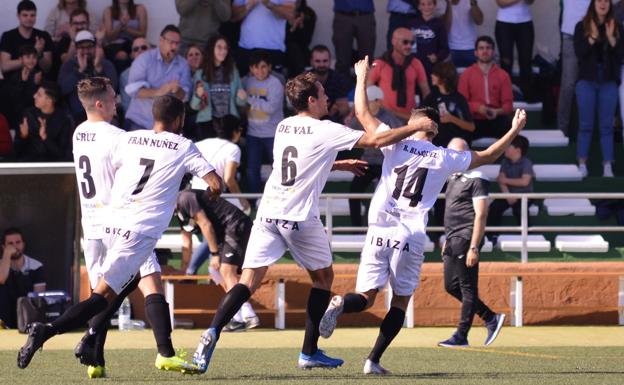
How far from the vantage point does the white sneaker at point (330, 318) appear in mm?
10469

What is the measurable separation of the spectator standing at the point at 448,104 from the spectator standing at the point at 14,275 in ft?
17.4

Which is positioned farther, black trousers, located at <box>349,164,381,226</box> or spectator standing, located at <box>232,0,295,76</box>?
spectator standing, located at <box>232,0,295,76</box>

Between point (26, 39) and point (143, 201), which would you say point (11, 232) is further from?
point (143, 201)

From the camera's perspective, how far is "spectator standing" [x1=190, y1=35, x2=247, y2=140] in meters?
18.5

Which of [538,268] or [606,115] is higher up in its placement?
Answer: [606,115]

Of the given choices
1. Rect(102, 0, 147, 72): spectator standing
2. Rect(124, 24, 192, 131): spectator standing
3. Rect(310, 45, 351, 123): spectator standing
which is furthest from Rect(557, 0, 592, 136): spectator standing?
Rect(102, 0, 147, 72): spectator standing

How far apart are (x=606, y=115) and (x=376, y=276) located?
9.68 metres

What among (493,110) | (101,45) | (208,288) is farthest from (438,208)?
(101,45)

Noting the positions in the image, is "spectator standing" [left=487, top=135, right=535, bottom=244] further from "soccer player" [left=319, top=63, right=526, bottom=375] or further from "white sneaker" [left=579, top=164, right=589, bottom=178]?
"soccer player" [left=319, top=63, right=526, bottom=375]

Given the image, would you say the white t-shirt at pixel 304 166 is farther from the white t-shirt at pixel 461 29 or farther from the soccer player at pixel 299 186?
the white t-shirt at pixel 461 29

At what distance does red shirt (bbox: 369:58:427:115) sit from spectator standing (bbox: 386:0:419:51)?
1.16 meters

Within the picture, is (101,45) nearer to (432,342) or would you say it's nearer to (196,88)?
(196,88)

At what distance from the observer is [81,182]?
10.7m

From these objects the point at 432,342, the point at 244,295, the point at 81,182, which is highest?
the point at 81,182
